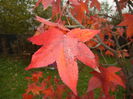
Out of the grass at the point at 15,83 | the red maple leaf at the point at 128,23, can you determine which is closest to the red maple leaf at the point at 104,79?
the red maple leaf at the point at 128,23

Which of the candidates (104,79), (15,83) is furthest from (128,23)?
(15,83)

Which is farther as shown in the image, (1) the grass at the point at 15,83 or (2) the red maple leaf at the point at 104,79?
(1) the grass at the point at 15,83

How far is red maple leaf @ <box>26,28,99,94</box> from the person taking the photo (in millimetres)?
566

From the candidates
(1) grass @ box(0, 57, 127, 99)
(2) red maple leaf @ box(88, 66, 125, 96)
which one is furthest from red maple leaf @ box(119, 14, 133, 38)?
(1) grass @ box(0, 57, 127, 99)

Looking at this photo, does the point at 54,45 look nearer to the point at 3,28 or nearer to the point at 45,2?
the point at 45,2

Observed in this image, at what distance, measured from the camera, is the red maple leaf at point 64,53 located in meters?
0.57

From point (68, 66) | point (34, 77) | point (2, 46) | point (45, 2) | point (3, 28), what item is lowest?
point (2, 46)

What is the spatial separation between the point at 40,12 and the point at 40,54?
7.82m

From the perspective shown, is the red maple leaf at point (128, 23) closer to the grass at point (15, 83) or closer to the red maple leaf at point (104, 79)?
the red maple leaf at point (104, 79)

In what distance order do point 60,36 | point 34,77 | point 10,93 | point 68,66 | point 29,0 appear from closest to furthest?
point 68,66 → point 60,36 → point 34,77 → point 10,93 → point 29,0

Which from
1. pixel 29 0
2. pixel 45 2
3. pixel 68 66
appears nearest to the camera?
pixel 68 66

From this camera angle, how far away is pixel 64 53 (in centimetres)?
62

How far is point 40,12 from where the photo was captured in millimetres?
8250

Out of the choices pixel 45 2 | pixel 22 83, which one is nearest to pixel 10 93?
pixel 22 83
